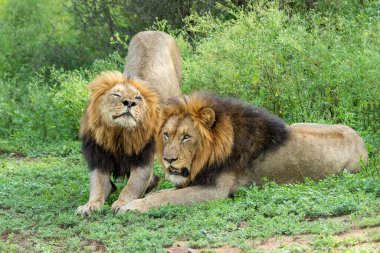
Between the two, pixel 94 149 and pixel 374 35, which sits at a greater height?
pixel 374 35

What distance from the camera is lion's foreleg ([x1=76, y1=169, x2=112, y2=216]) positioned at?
292 inches

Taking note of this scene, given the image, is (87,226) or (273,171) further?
(273,171)

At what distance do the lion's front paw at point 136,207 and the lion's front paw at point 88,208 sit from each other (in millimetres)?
279

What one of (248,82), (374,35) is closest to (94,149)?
(248,82)

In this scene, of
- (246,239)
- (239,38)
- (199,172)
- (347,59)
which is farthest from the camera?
(239,38)

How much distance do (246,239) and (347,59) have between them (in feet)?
13.9

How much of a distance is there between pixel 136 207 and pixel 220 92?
3461 mm

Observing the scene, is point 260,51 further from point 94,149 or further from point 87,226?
point 87,226

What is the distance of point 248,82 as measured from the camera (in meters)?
10.4

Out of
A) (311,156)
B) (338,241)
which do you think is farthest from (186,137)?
(338,241)

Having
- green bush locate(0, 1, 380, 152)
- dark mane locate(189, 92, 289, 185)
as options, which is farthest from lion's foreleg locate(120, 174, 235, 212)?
green bush locate(0, 1, 380, 152)

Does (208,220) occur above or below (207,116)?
below

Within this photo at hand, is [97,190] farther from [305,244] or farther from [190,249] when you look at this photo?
[305,244]

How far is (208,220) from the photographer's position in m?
6.58
